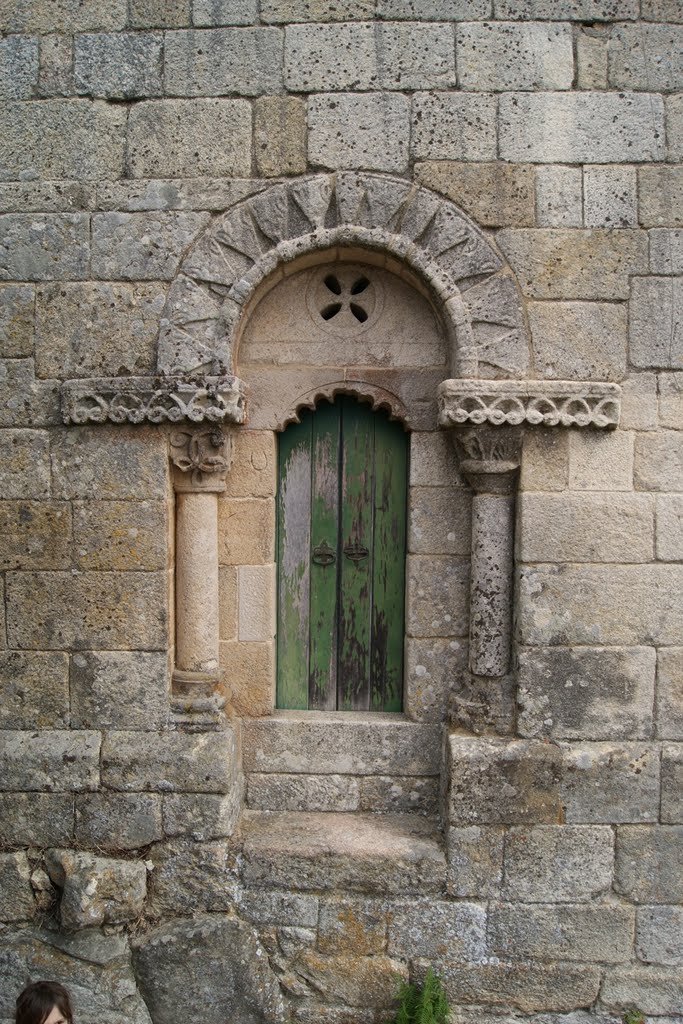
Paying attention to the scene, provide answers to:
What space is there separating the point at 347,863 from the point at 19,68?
166 inches

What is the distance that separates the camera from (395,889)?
3.80 metres

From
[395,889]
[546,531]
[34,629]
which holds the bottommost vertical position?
[395,889]

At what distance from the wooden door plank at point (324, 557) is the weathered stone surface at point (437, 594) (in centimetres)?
44

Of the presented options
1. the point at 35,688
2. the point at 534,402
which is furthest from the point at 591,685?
the point at 35,688

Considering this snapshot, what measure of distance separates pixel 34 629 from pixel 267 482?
1376mm

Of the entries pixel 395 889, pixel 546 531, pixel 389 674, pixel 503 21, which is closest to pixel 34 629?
pixel 389 674

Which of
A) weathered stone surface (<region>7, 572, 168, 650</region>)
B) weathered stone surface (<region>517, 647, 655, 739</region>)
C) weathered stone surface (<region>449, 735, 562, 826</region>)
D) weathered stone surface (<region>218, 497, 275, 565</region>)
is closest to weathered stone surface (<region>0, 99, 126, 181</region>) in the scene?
weathered stone surface (<region>218, 497, 275, 565</region>)

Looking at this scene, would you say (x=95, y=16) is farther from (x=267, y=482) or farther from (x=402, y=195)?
(x=267, y=482)

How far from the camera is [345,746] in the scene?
4094mm

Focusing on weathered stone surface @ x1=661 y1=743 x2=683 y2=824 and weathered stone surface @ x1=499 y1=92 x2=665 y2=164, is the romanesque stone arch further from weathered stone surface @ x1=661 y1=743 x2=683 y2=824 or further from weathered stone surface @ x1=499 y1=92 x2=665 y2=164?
weathered stone surface @ x1=661 y1=743 x2=683 y2=824

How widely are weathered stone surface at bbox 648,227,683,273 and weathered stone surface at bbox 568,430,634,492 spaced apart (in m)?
0.81

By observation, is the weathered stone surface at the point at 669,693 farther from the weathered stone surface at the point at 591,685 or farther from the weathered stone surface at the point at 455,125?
the weathered stone surface at the point at 455,125

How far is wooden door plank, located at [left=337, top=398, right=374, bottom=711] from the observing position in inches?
165

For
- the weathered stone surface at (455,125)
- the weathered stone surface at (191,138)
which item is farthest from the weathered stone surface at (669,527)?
the weathered stone surface at (191,138)
